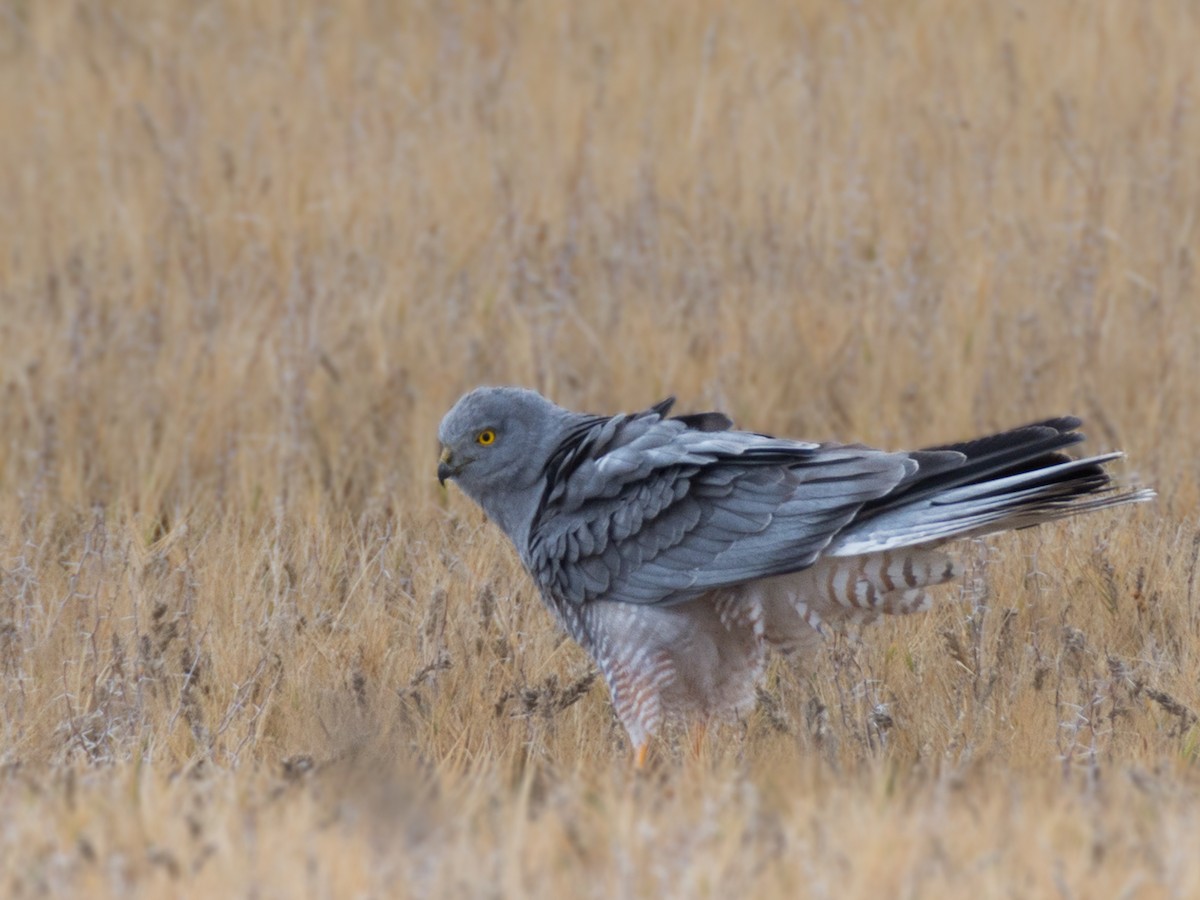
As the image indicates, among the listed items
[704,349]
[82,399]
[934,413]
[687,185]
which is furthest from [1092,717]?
[687,185]

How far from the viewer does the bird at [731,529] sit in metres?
3.96

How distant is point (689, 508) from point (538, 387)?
9.48 ft

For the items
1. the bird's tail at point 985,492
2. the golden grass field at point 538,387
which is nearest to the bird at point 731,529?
the bird's tail at point 985,492

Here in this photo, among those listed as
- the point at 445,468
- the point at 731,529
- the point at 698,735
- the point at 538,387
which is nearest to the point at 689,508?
the point at 731,529

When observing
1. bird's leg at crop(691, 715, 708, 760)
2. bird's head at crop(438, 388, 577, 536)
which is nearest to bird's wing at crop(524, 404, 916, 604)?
bird's head at crop(438, 388, 577, 536)

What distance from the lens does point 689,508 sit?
4238 millimetres

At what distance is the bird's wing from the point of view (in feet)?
13.3

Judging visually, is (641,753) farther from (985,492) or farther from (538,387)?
(538,387)

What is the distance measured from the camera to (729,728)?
14.2 ft

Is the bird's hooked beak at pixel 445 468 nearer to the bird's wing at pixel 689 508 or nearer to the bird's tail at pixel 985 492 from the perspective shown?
the bird's wing at pixel 689 508

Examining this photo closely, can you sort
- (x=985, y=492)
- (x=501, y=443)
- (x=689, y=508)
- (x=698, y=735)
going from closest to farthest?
1. (x=985, y=492)
2. (x=698, y=735)
3. (x=689, y=508)
4. (x=501, y=443)

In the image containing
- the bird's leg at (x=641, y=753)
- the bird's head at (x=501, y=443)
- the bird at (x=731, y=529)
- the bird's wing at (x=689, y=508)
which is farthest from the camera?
the bird's head at (x=501, y=443)

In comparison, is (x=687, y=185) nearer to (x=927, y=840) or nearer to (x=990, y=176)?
(x=990, y=176)

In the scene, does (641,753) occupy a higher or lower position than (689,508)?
lower
